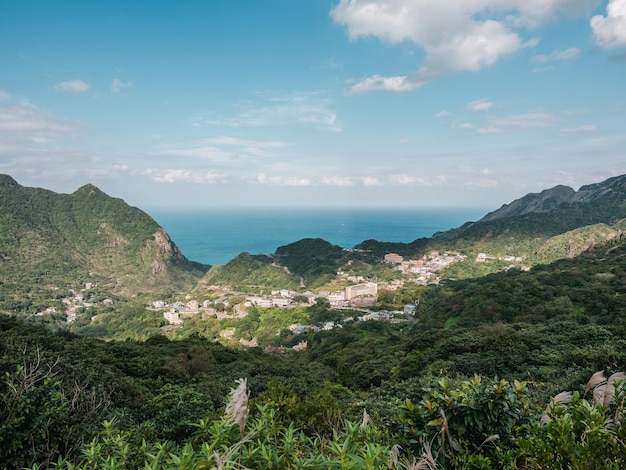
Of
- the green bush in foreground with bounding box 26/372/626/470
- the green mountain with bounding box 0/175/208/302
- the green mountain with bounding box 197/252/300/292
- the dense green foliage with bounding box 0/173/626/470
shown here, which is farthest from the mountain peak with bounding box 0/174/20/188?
the green bush in foreground with bounding box 26/372/626/470

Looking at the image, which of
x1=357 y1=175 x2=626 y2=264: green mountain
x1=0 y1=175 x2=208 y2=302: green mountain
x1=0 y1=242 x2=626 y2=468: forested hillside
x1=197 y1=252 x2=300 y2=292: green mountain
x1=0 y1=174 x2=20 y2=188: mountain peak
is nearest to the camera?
x1=0 y1=242 x2=626 y2=468: forested hillside

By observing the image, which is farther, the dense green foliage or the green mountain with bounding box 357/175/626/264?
the green mountain with bounding box 357/175/626/264

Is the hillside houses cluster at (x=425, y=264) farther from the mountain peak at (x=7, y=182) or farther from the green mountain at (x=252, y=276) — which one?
the mountain peak at (x=7, y=182)

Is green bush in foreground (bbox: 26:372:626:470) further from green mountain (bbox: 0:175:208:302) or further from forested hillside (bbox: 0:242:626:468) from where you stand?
green mountain (bbox: 0:175:208:302)

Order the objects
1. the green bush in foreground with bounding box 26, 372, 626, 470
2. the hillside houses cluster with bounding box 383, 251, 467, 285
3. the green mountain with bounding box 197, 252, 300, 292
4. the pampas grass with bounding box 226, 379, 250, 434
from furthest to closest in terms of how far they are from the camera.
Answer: the green mountain with bounding box 197, 252, 300, 292
the hillside houses cluster with bounding box 383, 251, 467, 285
the pampas grass with bounding box 226, 379, 250, 434
the green bush in foreground with bounding box 26, 372, 626, 470

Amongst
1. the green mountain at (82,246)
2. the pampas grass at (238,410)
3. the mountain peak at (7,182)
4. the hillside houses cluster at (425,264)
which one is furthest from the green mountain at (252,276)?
the mountain peak at (7,182)

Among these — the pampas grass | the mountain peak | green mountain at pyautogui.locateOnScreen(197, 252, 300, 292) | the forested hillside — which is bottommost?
green mountain at pyautogui.locateOnScreen(197, 252, 300, 292)

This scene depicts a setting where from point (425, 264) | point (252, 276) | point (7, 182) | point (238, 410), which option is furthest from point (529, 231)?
point (7, 182)

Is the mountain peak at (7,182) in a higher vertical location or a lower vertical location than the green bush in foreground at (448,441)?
higher

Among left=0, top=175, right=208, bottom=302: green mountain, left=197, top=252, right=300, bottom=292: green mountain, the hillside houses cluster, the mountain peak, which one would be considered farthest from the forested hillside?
the mountain peak

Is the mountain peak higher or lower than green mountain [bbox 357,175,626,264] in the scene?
higher
